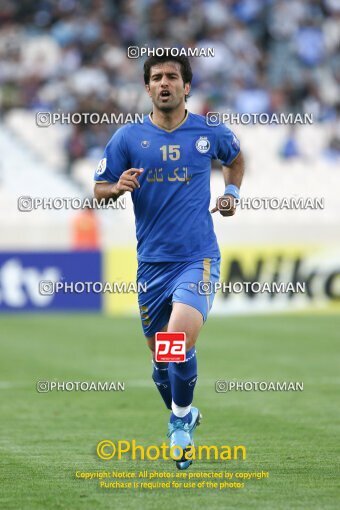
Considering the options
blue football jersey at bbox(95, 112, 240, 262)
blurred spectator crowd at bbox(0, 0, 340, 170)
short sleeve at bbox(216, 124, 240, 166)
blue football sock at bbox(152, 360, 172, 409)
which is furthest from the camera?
blurred spectator crowd at bbox(0, 0, 340, 170)

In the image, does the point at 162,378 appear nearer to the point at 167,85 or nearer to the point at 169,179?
the point at 169,179

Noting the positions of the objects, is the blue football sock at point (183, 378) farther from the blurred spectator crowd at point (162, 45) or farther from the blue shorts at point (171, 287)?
the blurred spectator crowd at point (162, 45)

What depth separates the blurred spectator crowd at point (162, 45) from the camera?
956 inches

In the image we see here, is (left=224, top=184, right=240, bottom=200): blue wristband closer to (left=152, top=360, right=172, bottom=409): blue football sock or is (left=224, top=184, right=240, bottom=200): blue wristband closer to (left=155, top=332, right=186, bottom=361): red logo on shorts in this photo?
(left=155, top=332, right=186, bottom=361): red logo on shorts

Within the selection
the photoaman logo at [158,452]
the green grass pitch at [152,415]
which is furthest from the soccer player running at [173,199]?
the green grass pitch at [152,415]

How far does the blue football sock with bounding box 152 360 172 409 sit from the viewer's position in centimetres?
781

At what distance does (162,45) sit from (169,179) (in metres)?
18.4

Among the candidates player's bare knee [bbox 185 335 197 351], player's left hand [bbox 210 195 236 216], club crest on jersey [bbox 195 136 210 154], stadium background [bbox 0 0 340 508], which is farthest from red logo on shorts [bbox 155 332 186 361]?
stadium background [bbox 0 0 340 508]

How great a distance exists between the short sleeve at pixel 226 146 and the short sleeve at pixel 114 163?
2.03 ft

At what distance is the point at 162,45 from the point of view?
2536 cm

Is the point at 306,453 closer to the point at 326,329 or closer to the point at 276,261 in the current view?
the point at 326,329

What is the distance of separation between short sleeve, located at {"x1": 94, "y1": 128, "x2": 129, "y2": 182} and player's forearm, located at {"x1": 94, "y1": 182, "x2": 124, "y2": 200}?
0.03 meters

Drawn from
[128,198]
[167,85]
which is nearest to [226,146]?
[167,85]

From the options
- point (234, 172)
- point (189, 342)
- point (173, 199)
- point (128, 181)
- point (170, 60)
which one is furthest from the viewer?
point (234, 172)
